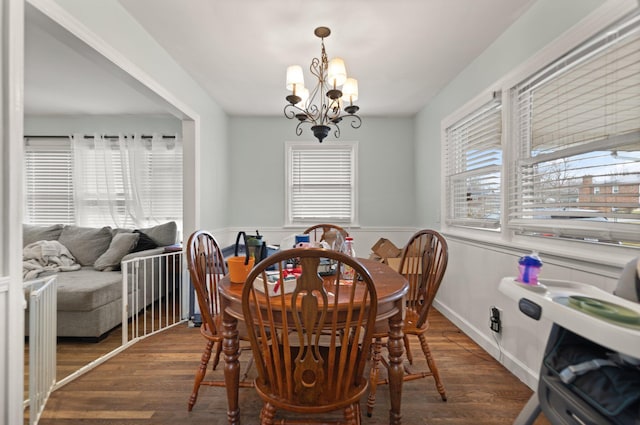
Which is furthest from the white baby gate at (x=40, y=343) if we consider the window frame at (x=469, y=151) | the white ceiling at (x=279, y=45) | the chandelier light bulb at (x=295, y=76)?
the window frame at (x=469, y=151)

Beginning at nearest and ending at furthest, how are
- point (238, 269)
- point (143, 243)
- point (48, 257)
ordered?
point (238, 269), point (48, 257), point (143, 243)

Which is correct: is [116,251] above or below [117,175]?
below

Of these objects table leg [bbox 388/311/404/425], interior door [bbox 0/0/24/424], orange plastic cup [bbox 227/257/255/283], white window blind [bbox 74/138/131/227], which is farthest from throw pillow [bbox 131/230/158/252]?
table leg [bbox 388/311/404/425]

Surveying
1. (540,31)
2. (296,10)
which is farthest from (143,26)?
(540,31)

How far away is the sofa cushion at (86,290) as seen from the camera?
8.57 ft

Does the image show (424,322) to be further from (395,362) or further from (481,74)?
(481,74)

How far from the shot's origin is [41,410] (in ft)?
5.69

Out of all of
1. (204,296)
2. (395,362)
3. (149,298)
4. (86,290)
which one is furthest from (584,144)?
(149,298)

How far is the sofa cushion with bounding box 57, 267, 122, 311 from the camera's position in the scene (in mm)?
2613

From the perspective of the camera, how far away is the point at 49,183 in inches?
166

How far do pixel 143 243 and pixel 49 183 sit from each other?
6.01 ft

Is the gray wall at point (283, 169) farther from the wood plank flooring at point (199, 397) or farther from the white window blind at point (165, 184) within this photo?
the wood plank flooring at point (199, 397)

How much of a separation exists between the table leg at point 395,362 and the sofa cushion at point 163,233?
129 inches

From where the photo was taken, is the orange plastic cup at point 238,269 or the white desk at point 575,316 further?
the orange plastic cup at point 238,269
